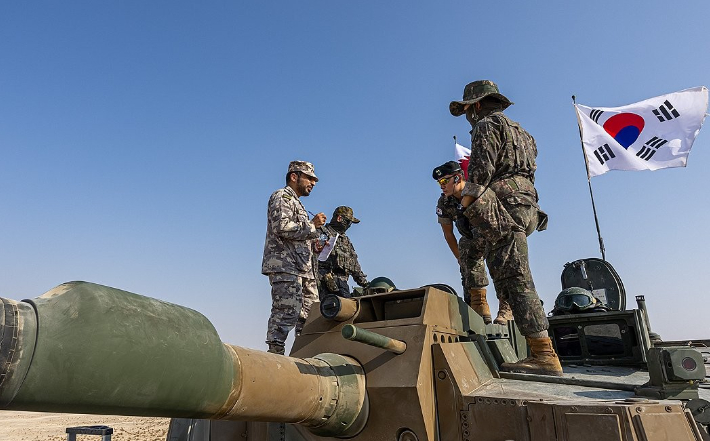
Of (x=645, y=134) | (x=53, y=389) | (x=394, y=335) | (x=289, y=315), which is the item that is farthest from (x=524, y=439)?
(x=645, y=134)

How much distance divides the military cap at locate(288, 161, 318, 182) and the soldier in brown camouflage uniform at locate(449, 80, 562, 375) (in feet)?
6.54

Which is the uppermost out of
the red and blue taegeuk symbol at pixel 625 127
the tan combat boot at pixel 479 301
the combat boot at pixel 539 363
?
the red and blue taegeuk symbol at pixel 625 127

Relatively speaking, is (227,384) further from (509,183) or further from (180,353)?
(509,183)

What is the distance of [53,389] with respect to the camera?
194 centimetres

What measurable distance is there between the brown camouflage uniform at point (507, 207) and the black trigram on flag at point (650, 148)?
8322 millimetres

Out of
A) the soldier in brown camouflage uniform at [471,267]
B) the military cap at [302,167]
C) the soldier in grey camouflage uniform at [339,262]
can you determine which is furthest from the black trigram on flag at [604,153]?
the military cap at [302,167]

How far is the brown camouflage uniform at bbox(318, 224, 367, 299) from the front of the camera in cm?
1032

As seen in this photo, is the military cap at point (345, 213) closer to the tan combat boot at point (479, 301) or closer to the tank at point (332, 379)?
the tan combat boot at point (479, 301)

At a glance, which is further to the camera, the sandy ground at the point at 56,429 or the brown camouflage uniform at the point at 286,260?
the sandy ground at the point at 56,429

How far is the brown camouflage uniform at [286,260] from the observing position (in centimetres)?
605

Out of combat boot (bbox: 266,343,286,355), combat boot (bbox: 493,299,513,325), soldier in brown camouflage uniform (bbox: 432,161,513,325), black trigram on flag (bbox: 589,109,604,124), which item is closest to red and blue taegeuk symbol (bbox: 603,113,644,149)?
black trigram on flag (bbox: 589,109,604,124)

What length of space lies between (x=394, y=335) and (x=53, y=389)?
7.21 feet

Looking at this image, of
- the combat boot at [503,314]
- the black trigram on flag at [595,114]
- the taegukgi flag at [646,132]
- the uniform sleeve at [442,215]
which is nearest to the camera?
the combat boot at [503,314]

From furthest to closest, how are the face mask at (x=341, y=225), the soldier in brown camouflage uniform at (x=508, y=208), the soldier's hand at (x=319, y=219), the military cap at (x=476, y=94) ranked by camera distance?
the face mask at (x=341, y=225), the soldier's hand at (x=319, y=219), the military cap at (x=476, y=94), the soldier in brown camouflage uniform at (x=508, y=208)
